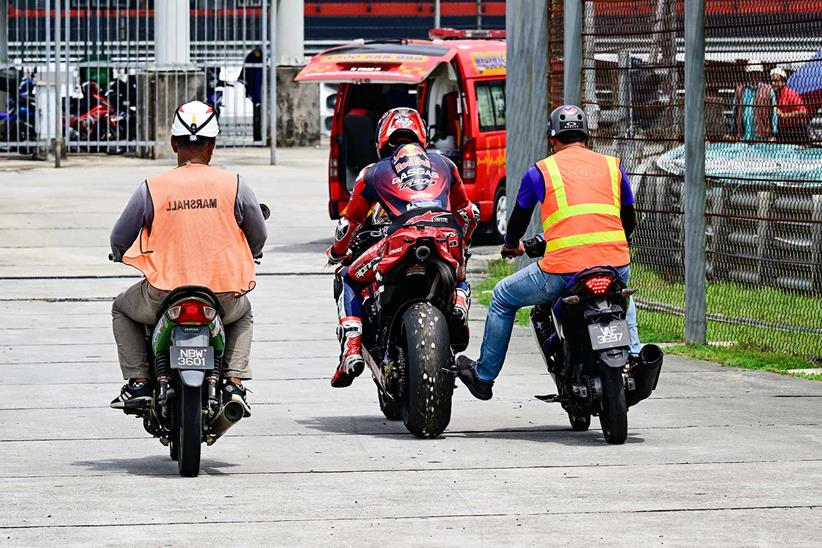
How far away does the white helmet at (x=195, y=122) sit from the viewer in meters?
7.95

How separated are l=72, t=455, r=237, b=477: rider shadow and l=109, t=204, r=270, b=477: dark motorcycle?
5.4 inches

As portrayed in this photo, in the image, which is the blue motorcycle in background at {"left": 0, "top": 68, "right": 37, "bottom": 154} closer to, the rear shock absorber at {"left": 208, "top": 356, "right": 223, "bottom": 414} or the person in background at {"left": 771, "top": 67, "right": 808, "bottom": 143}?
the person in background at {"left": 771, "top": 67, "right": 808, "bottom": 143}

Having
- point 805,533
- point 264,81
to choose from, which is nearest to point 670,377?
point 805,533

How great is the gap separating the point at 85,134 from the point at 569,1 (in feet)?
59.1

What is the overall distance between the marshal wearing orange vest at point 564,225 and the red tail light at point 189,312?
190 cm

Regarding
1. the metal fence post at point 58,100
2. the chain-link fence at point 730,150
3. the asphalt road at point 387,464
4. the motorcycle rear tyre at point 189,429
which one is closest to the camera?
the asphalt road at point 387,464

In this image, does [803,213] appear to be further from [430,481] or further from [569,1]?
[430,481]

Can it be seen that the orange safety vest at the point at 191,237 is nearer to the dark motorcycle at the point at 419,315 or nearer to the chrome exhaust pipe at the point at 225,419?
the chrome exhaust pipe at the point at 225,419

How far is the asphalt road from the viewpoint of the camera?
666 cm

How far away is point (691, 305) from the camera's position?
12.3 metres

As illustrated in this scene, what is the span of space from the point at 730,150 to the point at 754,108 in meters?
0.48

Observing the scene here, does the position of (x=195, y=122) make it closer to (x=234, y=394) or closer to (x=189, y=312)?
(x=189, y=312)

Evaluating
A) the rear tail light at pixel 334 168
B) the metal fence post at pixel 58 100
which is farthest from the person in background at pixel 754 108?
the metal fence post at pixel 58 100

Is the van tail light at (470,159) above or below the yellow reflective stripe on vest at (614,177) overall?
below
